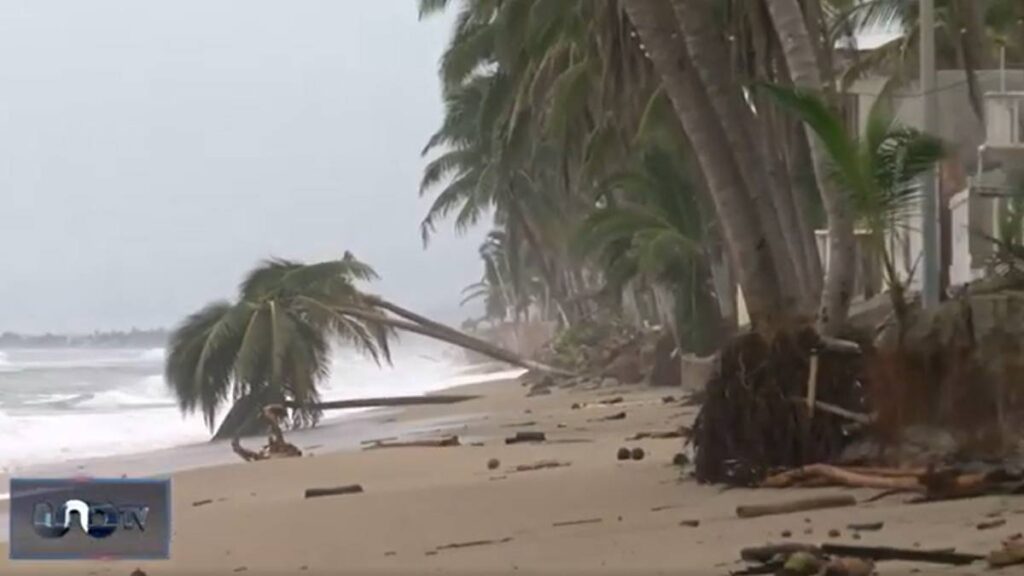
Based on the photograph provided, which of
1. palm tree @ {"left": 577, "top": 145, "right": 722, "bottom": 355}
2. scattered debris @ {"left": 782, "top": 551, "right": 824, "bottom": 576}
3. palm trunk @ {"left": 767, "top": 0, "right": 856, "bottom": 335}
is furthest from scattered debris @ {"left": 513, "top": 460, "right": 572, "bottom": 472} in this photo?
palm tree @ {"left": 577, "top": 145, "right": 722, "bottom": 355}

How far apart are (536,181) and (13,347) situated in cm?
1319

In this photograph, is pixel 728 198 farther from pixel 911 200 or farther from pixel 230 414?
pixel 230 414

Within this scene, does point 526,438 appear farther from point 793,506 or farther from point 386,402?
point 386,402

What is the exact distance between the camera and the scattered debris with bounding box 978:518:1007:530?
6.66 metres

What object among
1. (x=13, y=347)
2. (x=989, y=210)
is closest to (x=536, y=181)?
(x=13, y=347)

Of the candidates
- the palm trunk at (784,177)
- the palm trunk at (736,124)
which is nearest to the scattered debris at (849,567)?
the palm trunk at (784,177)

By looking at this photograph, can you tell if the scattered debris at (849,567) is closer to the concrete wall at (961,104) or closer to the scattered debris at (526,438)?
the scattered debris at (526,438)

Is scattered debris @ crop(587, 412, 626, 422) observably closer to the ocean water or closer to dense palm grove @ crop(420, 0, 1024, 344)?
dense palm grove @ crop(420, 0, 1024, 344)

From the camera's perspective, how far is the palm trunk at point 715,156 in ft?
35.3

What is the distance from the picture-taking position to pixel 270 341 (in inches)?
850

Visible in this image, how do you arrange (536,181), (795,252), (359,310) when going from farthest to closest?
(536,181)
(359,310)
(795,252)

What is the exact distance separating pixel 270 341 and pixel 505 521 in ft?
44.4

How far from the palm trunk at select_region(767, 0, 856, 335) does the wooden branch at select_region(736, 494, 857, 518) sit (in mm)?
1796

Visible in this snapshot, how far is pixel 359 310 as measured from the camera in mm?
23797
